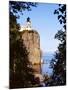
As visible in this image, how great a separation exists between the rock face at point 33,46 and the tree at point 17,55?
0.14 ft

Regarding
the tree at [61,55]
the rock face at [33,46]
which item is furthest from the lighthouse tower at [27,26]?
the tree at [61,55]

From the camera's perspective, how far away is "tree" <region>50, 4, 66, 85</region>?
2.52 meters

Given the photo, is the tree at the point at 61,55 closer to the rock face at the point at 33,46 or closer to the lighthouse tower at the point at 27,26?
the rock face at the point at 33,46

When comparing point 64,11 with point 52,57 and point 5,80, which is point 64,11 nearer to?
point 52,57

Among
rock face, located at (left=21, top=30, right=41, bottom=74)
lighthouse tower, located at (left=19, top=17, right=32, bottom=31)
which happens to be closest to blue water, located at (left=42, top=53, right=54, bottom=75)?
rock face, located at (left=21, top=30, right=41, bottom=74)

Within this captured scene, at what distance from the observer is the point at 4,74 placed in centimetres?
237

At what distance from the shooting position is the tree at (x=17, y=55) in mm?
2385

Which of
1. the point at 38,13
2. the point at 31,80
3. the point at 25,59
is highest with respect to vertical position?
the point at 38,13

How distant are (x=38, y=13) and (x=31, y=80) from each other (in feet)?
2.30

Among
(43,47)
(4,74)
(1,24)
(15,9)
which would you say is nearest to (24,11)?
(15,9)

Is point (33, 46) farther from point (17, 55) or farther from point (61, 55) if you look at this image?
point (61, 55)

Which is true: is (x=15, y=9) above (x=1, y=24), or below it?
above

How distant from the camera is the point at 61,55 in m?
2.54

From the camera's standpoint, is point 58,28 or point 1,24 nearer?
point 1,24
